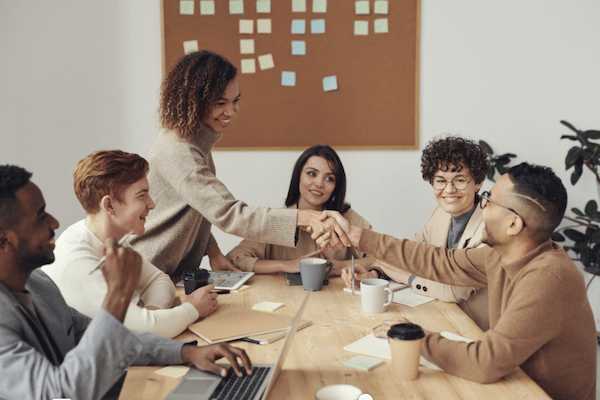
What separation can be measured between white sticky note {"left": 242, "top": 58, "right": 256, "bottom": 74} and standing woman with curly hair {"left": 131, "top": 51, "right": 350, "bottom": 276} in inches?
46.5

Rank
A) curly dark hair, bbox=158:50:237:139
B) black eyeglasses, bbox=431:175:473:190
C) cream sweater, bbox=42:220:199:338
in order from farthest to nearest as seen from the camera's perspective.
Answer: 1. black eyeglasses, bbox=431:175:473:190
2. curly dark hair, bbox=158:50:237:139
3. cream sweater, bbox=42:220:199:338

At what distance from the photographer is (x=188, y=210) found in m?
1.95

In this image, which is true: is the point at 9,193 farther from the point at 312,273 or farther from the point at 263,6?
the point at 263,6

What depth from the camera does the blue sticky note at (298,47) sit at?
3.17 metres

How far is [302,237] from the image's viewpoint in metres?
2.43

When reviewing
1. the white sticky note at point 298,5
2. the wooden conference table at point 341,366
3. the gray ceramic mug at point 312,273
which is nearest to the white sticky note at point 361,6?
the white sticky note at point 298,5

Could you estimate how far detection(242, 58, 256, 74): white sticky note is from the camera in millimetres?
3180

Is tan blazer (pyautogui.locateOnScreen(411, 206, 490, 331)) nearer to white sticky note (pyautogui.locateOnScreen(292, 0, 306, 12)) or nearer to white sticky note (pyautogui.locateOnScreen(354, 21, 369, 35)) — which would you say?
white sticky note (pyautogui.locateOnScreen(354, 21, 369, 35))

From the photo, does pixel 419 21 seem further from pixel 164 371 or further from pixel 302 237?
pixel 164 371

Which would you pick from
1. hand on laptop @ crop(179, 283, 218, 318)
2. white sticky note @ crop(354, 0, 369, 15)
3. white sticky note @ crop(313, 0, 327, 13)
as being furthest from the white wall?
hand on laptop @ crop(179, 283, 218, 318)

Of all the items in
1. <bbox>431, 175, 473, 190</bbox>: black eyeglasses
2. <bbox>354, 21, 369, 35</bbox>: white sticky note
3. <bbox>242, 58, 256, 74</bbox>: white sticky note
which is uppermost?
<bbox>354, 21, 369, 35</bbox>: white sticky note

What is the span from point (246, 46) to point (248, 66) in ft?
0.40

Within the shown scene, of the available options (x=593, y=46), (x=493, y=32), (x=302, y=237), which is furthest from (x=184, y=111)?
(x=593, y=46)

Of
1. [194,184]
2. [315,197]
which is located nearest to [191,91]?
[194,184]
